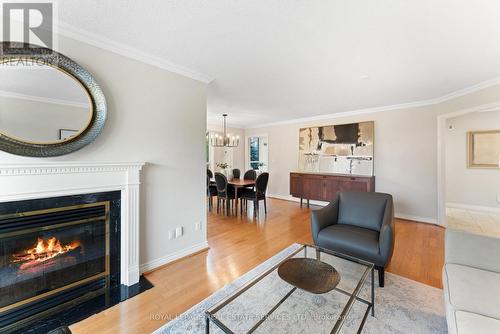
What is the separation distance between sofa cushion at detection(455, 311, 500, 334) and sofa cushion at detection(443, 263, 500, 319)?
0.17 ft

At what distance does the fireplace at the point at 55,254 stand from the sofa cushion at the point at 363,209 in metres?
2.67

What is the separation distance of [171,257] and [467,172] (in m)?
6.67

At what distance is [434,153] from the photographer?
154 inches

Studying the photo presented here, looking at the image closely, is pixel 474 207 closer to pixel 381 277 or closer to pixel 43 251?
pixel 381 277

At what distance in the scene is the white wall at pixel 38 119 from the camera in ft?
4.95

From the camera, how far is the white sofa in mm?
1092

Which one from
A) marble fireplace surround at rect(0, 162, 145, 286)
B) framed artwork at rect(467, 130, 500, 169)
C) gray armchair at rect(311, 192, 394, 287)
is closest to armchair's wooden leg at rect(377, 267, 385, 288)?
gray armchair at rect(311, 192, 394, 287)

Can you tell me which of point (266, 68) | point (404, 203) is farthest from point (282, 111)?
point (404, 203)

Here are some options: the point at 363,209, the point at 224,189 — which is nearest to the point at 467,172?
the point at 363,209

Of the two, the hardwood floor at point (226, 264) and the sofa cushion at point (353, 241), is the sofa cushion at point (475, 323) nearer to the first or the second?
the sofa cushion at point (353, 241)

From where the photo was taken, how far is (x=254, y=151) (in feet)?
23.7

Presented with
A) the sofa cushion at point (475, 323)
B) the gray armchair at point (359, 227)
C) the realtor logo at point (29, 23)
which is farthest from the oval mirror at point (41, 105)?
the sofa cushion at point (475, 323)

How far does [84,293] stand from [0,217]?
3.03ft

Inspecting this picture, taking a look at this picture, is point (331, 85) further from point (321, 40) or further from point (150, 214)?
point (150, 214)
